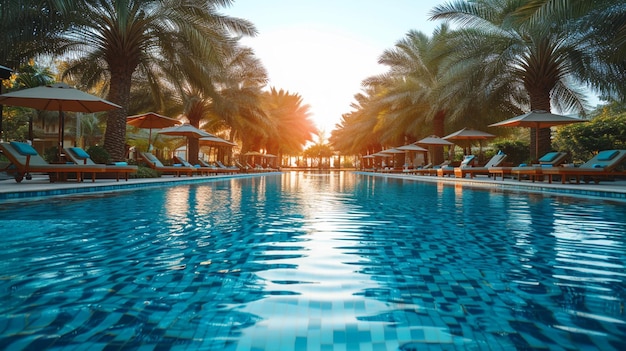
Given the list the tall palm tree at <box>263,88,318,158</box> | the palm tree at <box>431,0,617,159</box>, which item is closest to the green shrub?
the palm tree at <box>431,0,617,159</box>

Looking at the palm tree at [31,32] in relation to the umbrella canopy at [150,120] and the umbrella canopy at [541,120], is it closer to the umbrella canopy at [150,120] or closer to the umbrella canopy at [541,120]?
the umbrella canopy at [150,120]

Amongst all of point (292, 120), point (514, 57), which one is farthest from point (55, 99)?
point (292, 120)

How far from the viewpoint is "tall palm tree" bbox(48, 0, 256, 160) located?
13102 mm

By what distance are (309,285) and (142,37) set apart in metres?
13.4

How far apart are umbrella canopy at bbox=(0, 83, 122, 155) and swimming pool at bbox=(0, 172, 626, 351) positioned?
23.0 feet

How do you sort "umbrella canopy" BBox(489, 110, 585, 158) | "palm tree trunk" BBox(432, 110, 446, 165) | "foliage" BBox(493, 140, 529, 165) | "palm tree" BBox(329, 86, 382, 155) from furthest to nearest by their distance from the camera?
1. "palm tree" BBox(329, 86, 382, 155)
2. "palm tree trunk" BBox(432, 110, 446, 165)
3. "foliage" BBox(493, 140, 529, 165)
4. "umbrella canopy" BBox(489, 110, 585, 158)

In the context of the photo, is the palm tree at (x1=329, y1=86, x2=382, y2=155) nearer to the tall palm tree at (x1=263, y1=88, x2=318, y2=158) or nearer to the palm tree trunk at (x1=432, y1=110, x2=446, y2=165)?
the tall palm tree at (x1=263, y1=88, x2=318, y2=158)

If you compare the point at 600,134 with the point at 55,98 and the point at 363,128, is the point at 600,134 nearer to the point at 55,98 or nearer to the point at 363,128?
the point at 363,128

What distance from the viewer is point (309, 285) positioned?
2688mm

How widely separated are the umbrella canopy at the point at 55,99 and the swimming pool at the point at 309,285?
23.0 ft

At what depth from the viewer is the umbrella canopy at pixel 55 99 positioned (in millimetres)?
10836

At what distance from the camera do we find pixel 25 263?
315 cm

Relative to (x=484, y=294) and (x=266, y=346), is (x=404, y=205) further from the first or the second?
(x=266, y=346)

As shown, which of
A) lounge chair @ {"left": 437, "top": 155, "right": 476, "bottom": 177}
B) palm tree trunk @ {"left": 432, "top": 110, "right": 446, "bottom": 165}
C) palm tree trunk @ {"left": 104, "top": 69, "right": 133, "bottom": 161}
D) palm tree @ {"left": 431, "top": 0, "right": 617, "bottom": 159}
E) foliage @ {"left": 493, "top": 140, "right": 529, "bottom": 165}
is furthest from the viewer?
palm tree trunk @ {"left": 432, "top": 110, "right": 446, "bottom": 165}
